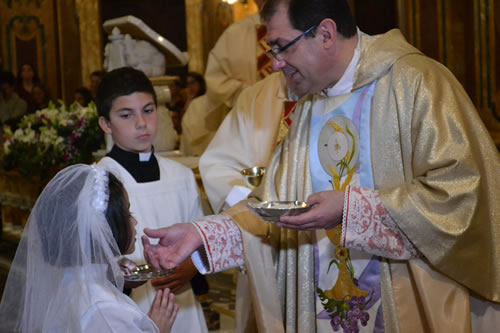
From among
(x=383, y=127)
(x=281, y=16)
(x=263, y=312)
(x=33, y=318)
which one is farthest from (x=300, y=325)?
(x=281, y=16)

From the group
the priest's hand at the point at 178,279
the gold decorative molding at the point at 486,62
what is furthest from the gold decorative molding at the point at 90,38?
the priest's hand at the point at 178,279

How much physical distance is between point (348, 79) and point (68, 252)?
3.92ft

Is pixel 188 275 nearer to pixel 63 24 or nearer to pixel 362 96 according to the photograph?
pixel 362 96

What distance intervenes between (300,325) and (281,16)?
114 centimetres

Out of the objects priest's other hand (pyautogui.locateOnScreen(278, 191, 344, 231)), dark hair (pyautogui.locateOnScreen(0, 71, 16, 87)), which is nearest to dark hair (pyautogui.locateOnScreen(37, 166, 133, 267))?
priest's other hand (pyautogui.locateOnScreen(278, 191, 344, 231))

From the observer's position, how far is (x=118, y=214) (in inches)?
86.7

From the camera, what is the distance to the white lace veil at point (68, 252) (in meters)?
2.08

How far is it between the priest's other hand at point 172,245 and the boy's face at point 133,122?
587mm

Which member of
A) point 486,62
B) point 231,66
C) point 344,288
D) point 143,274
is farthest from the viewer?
point 486,62

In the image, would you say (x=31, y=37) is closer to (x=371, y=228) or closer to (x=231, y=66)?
(x=231, y=66)

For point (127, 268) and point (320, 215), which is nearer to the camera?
point (320, 215)

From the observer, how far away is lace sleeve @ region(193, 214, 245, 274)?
2.50 m

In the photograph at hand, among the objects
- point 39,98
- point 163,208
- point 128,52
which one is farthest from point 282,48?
point 39,98

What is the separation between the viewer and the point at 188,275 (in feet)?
9.37
